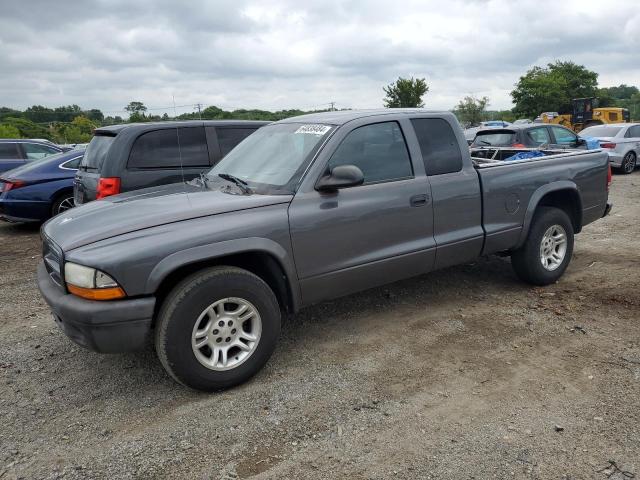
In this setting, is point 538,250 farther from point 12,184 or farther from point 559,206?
point 12,184

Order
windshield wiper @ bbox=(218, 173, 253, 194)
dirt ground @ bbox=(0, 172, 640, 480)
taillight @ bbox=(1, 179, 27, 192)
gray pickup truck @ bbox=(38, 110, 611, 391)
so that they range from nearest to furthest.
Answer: dirt ground @ bbox=(0, 172, 640, 480) < gray pickup truck @ bbox=(38, 110, 611, 391) < windshield wiper @ bbox=(218, 173, 253, 194) < taillight @ bbox=(1, 179, 27, 192)

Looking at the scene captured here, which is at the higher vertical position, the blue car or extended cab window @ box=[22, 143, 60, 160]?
extended cab window @ box=[22, 143, 60, 160]


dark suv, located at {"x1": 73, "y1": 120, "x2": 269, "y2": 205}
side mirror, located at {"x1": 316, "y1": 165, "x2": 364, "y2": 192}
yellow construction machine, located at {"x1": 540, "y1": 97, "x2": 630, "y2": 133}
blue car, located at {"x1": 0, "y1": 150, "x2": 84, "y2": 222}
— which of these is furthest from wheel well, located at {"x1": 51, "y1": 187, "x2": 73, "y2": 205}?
yellow construction machine, located at {"x1": 540, "y1": 97, "x2": 630, "y2": 133}

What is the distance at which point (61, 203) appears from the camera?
345 inches

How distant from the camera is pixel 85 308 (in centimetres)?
298

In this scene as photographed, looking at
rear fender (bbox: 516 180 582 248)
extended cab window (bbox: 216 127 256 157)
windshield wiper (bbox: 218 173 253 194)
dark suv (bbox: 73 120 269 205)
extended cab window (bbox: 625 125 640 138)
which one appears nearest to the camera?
windshield wiper (bbox: 218 173 253 194)

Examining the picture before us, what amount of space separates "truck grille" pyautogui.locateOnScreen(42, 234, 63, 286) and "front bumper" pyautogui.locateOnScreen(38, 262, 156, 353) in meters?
0.21

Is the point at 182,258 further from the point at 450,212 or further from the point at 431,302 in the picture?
the point at 431,302

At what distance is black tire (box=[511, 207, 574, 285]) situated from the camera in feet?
16.4

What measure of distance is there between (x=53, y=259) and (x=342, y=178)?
2019 millimetres

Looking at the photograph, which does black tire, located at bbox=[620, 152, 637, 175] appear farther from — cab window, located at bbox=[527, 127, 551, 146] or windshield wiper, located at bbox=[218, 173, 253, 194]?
windshield wiper, located at bbox=[218, 173, 253, 194]

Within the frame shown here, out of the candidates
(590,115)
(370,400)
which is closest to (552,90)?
(590,115)

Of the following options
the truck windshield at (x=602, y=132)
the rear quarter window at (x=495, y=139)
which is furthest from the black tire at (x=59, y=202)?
the truck windshield at (x=602, y=132)

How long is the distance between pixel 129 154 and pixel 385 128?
351 centimetres
